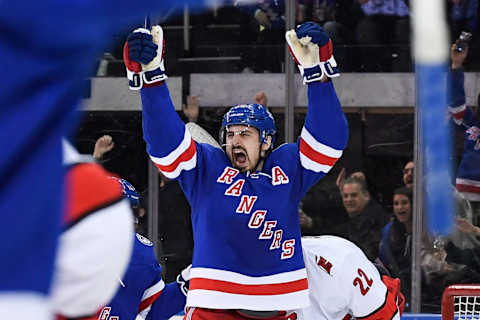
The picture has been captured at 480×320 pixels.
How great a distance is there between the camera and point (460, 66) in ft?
17.3

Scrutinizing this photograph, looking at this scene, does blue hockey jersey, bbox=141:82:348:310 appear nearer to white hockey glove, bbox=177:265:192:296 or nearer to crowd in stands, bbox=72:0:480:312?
white hockey glove, bbox=177:265:192:296

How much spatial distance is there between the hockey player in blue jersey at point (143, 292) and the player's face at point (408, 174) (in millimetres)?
2339

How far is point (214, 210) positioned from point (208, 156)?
0.18 m

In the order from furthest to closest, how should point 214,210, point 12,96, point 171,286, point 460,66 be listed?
point 460,66 → point 171,286 → point 214,210 → point 12,96

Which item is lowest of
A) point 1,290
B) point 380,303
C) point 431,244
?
point 431,244

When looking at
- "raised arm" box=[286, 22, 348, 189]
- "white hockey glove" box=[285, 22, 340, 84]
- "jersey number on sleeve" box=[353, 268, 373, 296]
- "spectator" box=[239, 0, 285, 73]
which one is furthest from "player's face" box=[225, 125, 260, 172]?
"spectator" box=[239, 0, 285, 73]

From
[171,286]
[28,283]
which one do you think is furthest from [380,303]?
[28,283]

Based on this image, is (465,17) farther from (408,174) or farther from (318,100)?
(318,100)

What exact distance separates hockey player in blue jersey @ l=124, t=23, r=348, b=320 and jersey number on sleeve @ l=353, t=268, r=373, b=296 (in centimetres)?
43

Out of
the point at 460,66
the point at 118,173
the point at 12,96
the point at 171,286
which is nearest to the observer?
the point at 12,96

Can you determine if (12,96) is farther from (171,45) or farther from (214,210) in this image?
(171,45)

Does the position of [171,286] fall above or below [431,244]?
above

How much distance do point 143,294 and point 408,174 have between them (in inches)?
101

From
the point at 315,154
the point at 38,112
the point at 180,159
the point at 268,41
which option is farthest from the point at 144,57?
the point at 268,41
